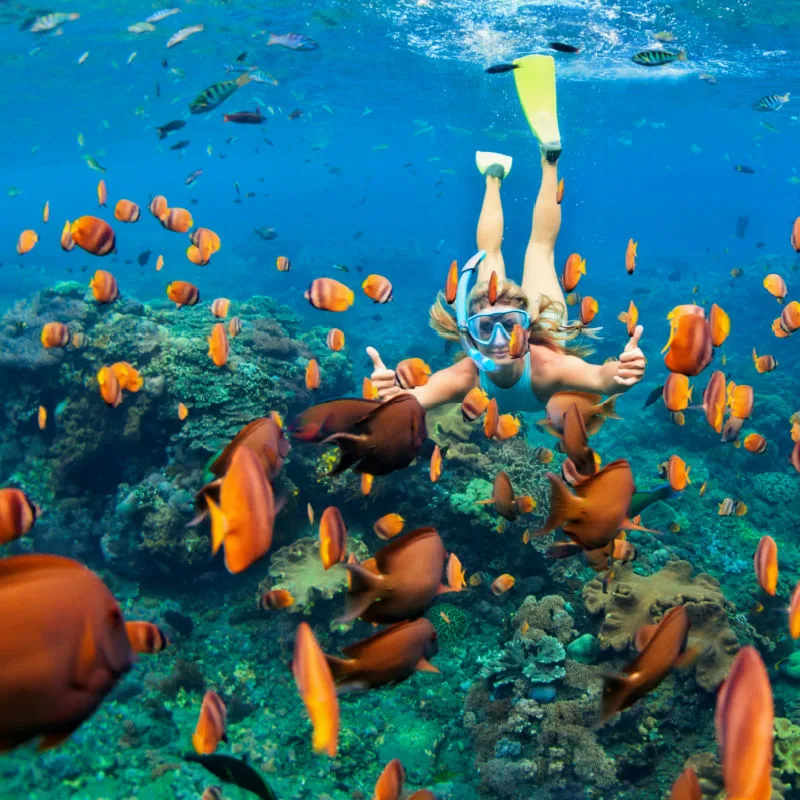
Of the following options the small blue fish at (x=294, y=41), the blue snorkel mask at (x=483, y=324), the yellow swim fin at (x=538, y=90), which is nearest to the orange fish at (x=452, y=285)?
the blue snorkel mask at (x=483, y=324)

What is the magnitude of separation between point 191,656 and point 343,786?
3036 mm

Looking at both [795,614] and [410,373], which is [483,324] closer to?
[410,373]

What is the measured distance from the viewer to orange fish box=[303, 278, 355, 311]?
5543 millimetres

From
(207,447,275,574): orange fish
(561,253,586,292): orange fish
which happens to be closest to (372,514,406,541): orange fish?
(561,253,586,292): orange fish

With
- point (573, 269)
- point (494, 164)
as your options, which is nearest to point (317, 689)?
point (573, 269)

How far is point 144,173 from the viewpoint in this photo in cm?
9362

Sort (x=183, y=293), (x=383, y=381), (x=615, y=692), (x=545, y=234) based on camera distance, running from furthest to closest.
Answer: (x=545, y=234) < (x=183, y=293) < (x=383, y=381) < (x=615, y=692)

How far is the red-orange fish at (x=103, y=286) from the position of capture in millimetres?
5910

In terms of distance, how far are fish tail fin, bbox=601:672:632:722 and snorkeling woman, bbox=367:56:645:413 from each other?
228 cm

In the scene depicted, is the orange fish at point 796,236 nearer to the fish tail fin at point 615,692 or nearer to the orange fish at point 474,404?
the orange fish at point 474,404

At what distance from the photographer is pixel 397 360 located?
65.5ft

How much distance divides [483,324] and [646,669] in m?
3.28

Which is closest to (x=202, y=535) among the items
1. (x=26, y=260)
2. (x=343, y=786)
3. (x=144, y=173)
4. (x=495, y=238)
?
(x=343, y=786)

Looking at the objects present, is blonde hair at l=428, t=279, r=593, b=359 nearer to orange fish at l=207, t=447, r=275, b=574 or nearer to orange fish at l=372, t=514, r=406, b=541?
orange fish at l=372, t=514, r=406, b=541
